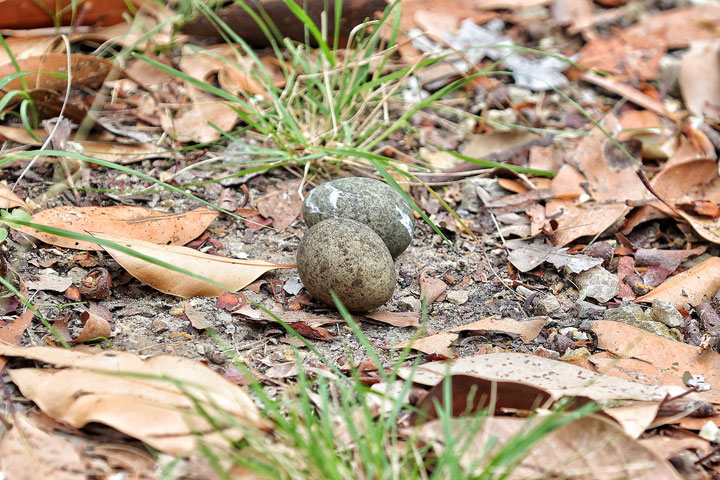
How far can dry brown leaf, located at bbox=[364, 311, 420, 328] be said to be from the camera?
2.05 metres

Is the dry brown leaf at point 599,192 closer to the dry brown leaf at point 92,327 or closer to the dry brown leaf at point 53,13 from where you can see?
the dry brown leaf at point 92,327

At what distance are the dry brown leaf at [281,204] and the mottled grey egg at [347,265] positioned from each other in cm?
46

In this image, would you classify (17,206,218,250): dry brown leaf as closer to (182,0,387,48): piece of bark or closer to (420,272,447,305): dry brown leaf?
(420,272,447,305): dry brown leaf

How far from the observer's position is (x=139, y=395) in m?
1.46

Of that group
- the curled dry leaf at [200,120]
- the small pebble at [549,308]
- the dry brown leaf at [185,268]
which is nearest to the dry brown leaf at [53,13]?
the curled dry leaf at [200,120]

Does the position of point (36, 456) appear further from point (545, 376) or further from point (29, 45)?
point (29, 45)

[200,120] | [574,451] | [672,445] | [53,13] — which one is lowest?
[672,445]

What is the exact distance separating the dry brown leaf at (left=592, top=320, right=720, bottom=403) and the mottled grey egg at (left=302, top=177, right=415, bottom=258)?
63cm

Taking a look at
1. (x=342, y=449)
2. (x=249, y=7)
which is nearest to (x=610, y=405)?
(x=342, y=449)

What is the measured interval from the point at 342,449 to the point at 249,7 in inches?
84.6

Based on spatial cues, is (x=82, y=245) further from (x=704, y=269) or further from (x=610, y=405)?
(x=704, y=269)

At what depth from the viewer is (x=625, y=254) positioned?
2436 mm

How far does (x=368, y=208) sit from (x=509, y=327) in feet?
1.79

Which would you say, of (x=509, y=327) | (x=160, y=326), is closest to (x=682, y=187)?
(x=509, y=327)
